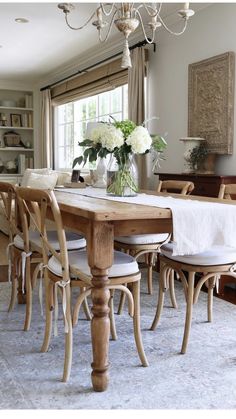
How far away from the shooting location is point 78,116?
730 centimetres

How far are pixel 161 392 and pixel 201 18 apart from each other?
358 centimetres

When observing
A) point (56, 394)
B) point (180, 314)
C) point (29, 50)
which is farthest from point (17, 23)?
point (56, 394)

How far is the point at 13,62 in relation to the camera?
6.96 meters

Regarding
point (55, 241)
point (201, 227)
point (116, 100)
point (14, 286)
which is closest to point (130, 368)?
point (201, 227)

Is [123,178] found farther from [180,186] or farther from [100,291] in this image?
[100,291]

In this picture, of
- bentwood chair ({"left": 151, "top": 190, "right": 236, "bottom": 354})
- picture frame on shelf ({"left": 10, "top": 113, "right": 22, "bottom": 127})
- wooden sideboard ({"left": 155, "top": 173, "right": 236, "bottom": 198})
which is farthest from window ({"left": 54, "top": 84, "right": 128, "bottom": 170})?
bentwood chair ({"left": 151, "top": 190, "right": 236, "bottom": 354})

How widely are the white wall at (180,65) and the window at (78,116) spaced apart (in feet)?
2.99

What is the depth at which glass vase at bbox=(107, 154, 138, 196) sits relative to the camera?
2.57 meters

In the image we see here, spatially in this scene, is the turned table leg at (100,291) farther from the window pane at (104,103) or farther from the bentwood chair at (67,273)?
the window pane at (104,103)

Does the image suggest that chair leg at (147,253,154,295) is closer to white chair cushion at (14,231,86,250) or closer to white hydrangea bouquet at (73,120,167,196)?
white chair cushion at (14,231,86,250)

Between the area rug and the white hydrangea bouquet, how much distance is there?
2.89 ft

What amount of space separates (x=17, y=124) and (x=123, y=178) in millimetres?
6414

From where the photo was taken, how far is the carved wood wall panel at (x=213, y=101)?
3822 mm

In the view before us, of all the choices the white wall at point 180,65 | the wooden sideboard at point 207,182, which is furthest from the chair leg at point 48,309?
the white wall at point 180,65
